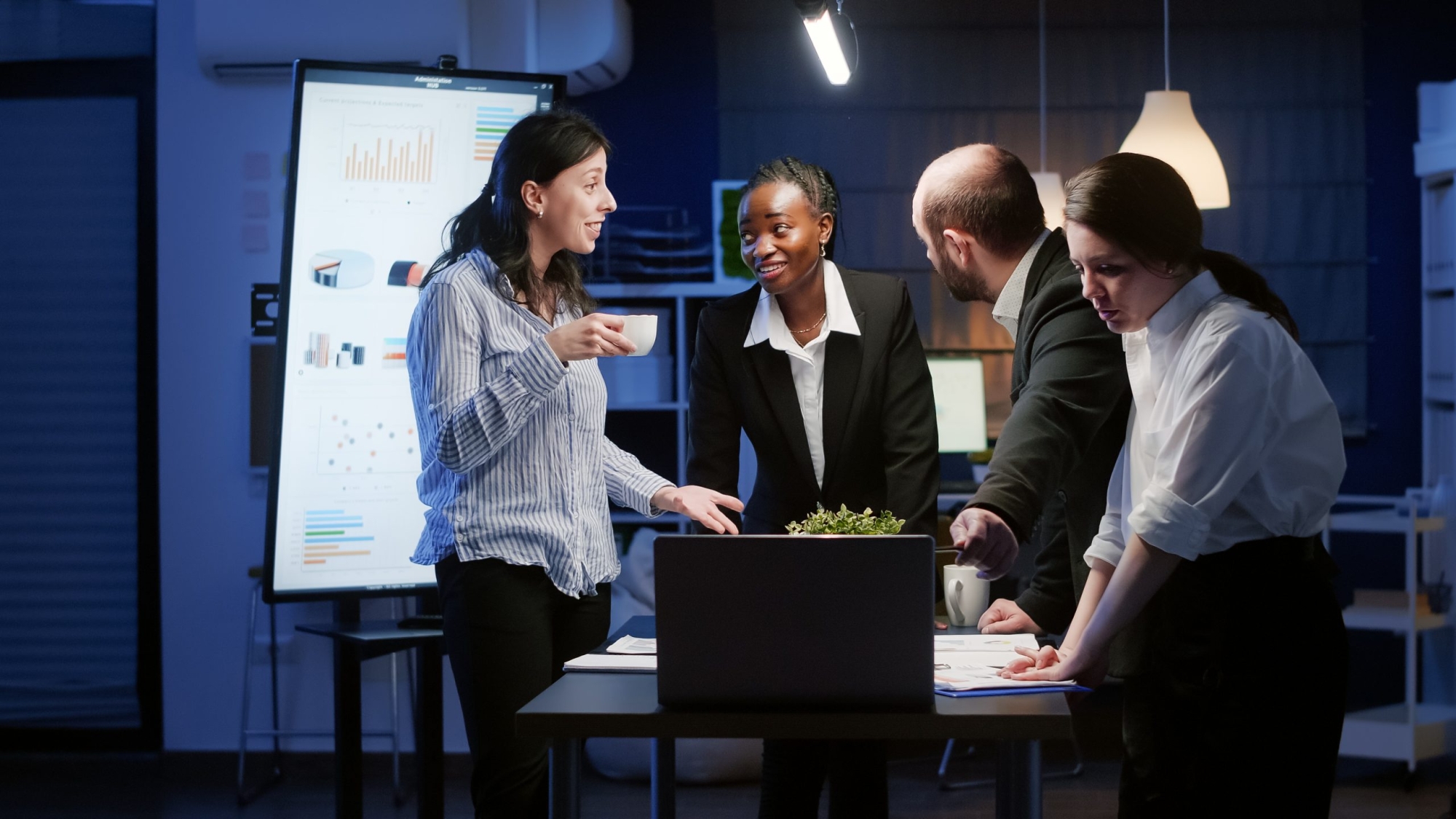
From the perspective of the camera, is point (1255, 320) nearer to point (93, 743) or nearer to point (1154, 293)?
point (1154, 293)

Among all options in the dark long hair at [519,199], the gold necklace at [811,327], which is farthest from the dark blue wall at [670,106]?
the dark long hair at [519,199]

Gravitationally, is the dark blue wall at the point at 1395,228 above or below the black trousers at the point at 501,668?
above

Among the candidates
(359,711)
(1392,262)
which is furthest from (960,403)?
(359,711)

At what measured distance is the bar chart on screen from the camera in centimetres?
299

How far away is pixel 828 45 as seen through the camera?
289cm

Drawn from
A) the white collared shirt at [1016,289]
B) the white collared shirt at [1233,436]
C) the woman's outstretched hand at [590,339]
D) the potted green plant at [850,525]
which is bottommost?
the potted green plant at [850,525]

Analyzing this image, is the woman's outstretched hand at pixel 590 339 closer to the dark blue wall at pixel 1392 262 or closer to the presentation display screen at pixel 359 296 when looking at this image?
the presentation display screen at pixel 359 296

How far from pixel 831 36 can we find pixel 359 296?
1295 mm

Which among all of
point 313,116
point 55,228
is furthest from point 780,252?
point 55,228

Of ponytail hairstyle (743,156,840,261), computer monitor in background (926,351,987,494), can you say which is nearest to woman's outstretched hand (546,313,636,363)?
ponytail hairstyle (743,156,840,261)

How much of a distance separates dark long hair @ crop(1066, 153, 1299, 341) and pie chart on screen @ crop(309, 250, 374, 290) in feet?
6.59

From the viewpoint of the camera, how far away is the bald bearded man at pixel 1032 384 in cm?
147

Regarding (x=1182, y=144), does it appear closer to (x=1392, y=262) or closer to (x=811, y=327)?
(x=1392, y=262)

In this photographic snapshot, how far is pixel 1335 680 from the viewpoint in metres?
1.39
